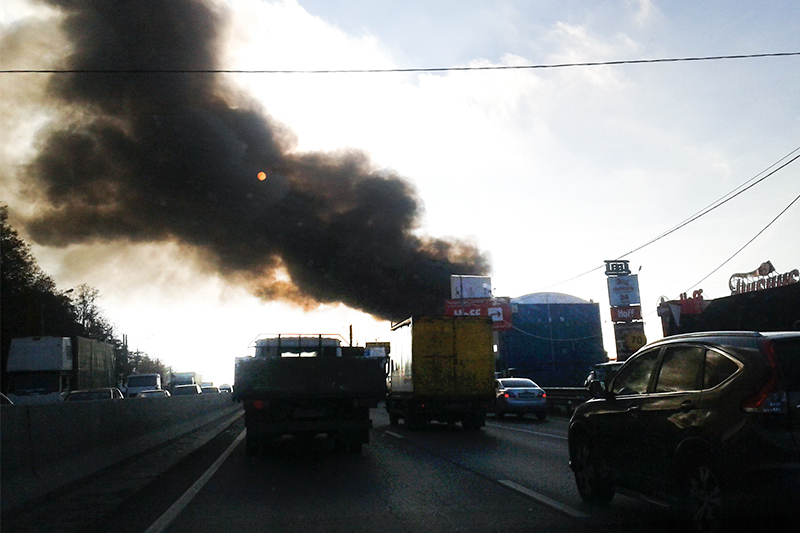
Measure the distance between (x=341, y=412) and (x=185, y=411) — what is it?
32.2 ft

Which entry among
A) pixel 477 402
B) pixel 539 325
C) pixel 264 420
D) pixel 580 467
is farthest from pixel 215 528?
pixel 539 325

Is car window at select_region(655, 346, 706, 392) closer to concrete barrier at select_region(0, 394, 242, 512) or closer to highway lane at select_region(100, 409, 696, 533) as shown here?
highway lane at select_region(100, 409, 696, 533)

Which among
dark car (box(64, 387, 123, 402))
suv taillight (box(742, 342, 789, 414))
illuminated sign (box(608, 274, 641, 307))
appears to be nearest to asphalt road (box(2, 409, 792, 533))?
suv taillight (box(742, 342, 789, 414))

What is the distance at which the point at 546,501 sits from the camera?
700 centimetres

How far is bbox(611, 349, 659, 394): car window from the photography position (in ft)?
20.5

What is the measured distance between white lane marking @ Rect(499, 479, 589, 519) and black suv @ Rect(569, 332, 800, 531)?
47 cm

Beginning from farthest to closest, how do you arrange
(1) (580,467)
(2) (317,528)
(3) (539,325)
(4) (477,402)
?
(3) (539,325)
(4) (477,402)
(1) (580,467)
(2) (317,528)

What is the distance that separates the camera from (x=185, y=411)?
67.6ft

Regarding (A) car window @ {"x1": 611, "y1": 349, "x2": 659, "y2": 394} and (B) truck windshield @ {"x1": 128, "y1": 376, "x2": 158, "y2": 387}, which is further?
(B) truck windshield @ {"x1": 128, "y1": 376, "x2": 158, "y2": 387}

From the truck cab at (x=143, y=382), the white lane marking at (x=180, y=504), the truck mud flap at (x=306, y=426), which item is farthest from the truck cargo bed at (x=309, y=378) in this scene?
the truck cab at (x=143, y=382)

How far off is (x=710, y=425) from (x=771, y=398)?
0.49 metres

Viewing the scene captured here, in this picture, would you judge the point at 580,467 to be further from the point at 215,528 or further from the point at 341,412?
Answer: the point at 341,412

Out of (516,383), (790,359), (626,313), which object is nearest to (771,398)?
(790,359)

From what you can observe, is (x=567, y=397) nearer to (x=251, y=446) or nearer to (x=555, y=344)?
(x=555, y=344)
